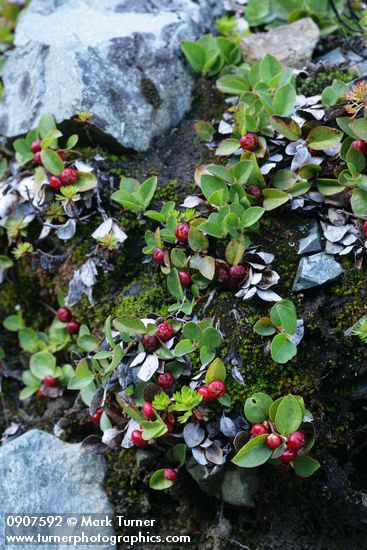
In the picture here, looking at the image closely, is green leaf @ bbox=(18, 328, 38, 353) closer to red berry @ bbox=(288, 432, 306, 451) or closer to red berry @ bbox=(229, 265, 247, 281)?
red berry @ bbox=(229, 265, 247, 281)

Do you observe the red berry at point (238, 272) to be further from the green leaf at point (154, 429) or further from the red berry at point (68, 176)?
the red berry at point (68, 176)

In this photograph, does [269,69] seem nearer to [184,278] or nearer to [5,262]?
[184,278]

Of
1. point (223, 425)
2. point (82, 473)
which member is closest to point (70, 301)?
point (82, 473)

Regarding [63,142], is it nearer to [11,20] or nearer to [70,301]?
[70,301]

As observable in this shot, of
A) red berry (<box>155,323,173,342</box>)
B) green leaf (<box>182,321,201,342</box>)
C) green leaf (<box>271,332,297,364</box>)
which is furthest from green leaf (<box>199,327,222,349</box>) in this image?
green leaf (<box>271,332,297,364</box>)

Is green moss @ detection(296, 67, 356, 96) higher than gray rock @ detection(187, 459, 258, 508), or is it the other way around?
green moss @ detection(296, 67, 356, 96)

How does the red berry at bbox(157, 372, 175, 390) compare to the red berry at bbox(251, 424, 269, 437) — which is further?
the red berry at bbox(157, 372, 175, 390)
